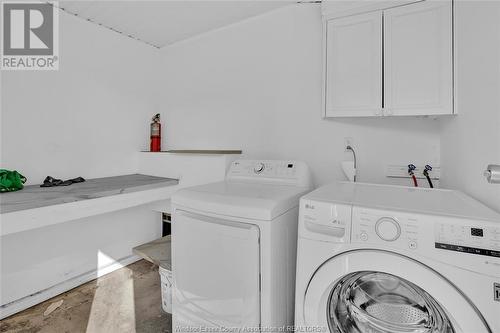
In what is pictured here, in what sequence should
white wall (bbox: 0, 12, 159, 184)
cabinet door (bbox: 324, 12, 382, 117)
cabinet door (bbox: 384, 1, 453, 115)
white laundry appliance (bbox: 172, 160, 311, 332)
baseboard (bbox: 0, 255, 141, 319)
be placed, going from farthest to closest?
white wall (bbox: 0, 12, 159, 184), baseboard (bbox: 0, 255, 141, 319), cabinet door (bbox: 324, 12, 382, 117), cabinet door (bbox: 384, 1, 453, 115), white laundry appliance (bbox: 172, 160, 311, 332)

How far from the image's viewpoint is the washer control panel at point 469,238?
0.77 metres

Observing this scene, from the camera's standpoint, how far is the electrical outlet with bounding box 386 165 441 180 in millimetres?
1621

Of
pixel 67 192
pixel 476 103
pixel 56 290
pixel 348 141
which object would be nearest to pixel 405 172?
pixel 348 141

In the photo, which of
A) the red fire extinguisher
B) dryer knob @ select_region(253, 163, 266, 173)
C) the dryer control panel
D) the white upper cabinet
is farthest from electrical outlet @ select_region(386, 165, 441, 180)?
the red fire extinguisher

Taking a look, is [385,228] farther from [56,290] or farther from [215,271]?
[56,290]

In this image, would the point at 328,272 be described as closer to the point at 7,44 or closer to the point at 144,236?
the point at 144,236

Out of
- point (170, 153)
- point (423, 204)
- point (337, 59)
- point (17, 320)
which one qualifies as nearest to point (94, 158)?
point (170, 153)

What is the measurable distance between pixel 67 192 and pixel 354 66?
2.11m

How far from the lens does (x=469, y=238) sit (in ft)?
2.61

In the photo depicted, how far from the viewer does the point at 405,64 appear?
1455 millimetres

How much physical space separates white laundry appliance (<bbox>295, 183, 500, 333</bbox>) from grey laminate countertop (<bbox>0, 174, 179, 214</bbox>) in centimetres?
146

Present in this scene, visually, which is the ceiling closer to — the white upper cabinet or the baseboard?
the white upper cabinet

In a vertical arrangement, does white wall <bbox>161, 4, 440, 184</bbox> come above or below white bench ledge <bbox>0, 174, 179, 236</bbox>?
above

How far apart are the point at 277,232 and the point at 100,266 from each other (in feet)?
6.54
